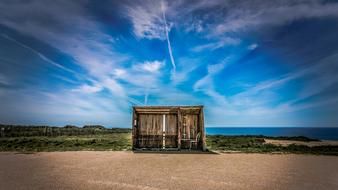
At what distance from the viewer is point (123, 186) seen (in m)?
7.01

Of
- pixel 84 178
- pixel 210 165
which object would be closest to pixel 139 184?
pixel 84 178

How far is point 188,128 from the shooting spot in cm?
1761

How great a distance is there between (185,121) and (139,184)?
420 inches

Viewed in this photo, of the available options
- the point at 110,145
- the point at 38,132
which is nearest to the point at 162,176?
the point at 110,145

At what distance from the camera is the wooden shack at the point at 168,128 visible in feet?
56.8

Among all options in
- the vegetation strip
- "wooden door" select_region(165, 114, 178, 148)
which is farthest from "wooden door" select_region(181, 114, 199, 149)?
the vegetation strip

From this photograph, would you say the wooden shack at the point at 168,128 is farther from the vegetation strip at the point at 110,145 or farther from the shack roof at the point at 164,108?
the vegetation strip at the point at 110,145

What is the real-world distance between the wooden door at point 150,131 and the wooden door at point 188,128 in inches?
64.9

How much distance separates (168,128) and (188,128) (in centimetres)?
149

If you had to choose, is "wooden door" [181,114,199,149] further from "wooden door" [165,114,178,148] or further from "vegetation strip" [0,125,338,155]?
"vegetation strip" [0,125,338,155]

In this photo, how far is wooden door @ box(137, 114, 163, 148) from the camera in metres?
17.4

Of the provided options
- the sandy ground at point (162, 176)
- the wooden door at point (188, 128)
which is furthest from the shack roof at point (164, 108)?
the sandy ground at point (162, 176)

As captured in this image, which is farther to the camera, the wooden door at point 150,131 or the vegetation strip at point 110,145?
the wooden door at point 150,131

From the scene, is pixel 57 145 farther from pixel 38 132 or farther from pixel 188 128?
pixel 38 132
